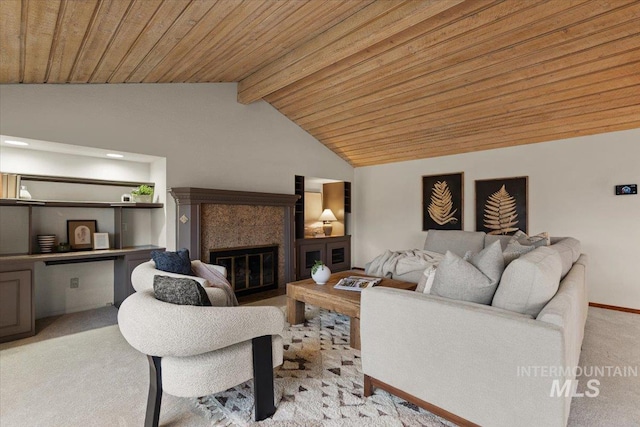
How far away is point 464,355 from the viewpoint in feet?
5.13

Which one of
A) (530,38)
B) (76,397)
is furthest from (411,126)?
(76,397)

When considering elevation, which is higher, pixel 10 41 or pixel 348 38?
pixel 348 38

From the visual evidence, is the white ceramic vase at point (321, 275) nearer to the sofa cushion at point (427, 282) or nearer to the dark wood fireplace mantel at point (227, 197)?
the sofa cushion at point (427, 282)

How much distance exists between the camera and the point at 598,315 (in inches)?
150

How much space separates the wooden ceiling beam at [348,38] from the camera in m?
2.70

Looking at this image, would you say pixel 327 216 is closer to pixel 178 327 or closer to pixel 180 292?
pixel 180 292

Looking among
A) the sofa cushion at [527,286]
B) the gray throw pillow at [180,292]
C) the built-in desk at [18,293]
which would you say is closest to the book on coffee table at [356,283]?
the sofa cushion at [527,286]

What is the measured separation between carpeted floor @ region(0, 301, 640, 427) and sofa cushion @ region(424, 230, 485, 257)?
160cm

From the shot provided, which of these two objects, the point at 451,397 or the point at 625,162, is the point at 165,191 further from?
the point at 625,162

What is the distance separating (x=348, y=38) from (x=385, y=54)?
0.59m

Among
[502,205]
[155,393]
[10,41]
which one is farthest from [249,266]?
[502,205]

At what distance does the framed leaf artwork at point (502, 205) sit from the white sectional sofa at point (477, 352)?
3210 millimetres

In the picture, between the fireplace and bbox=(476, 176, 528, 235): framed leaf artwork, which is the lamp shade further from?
bbox=(476, 176, 528, 235): framed leaf artwork
